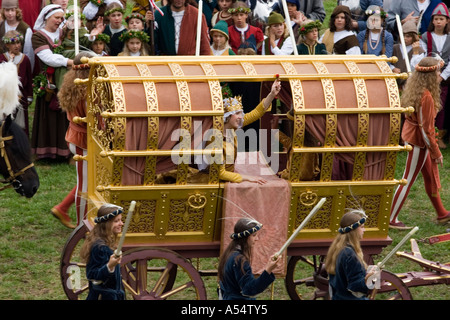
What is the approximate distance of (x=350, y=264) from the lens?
856 centimetres

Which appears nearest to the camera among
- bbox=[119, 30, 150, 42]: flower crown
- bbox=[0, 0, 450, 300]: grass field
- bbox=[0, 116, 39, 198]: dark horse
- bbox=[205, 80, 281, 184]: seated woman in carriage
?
bbox=[205, 80, 281, 184]: seated woman in carriage

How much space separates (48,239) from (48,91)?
3.33 m

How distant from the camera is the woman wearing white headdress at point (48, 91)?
15.1 metres

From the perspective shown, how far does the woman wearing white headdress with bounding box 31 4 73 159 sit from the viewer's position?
15055mm

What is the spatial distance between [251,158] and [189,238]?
164 centimetres

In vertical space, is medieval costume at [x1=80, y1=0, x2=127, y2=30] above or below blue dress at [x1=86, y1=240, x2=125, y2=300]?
above

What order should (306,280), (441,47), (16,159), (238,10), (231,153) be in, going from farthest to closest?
(441,47) → (238,10) → (16,159) → (306,280) → (231,153)

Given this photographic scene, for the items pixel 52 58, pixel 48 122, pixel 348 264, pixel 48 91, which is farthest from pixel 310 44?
pixel 348 264

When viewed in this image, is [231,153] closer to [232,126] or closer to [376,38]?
[232,126]

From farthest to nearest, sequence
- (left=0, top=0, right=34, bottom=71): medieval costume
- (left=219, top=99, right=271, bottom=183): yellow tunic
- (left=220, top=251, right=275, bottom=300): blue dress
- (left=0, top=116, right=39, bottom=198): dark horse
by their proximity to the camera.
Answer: (left=0, top=0, right=34, bottom=71): medieval costume → (left=0, top=116, right=39, bottom=198): dark horse → (left=219, top=99, right=271, bottom=183): yellow tunic → (left=220, top=251, right=275, bottom=300): blue dress

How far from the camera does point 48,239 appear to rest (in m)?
12.5

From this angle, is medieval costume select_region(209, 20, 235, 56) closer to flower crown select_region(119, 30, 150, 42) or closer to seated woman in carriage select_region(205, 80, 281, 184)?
flower crown select_region(119, 30, 150, 42)

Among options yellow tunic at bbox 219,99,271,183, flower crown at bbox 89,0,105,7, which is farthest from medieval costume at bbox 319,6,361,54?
yellow tunic at bbox 219,99,271,183

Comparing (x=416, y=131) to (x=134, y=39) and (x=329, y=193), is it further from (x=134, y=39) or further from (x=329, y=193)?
(x=134, y=39)
